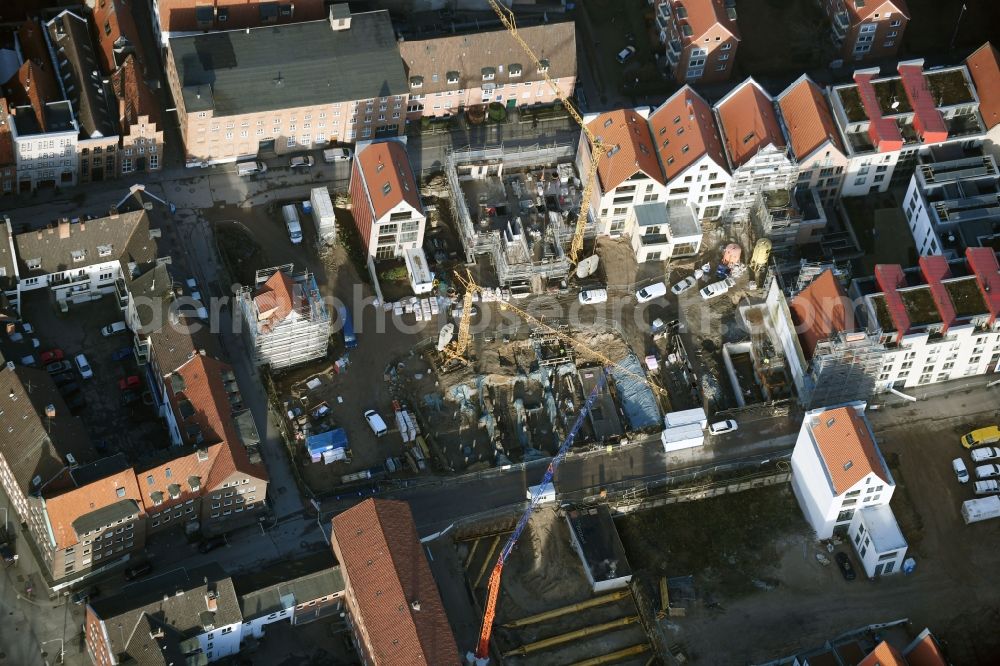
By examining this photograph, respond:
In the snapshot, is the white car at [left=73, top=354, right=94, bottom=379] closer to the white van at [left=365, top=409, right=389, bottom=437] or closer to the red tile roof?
the white van at [left=365, top=409, right=389, bottom=437]

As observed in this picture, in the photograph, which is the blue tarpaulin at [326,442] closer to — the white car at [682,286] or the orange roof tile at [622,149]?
the orange roof tile at [622,149]

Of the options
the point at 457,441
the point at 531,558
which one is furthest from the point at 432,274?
the point at 531,558

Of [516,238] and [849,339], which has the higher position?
[516,238]

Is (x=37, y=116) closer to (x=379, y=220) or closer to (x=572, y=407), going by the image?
(x=379, y=220)

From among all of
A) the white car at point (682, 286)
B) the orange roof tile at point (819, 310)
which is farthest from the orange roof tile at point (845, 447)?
the white car at point (682, 286)

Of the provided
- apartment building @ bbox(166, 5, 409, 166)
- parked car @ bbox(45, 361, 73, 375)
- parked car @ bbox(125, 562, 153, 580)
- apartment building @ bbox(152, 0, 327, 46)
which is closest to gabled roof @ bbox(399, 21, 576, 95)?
apartment building @ bbox(166, 5, 409, 166)
